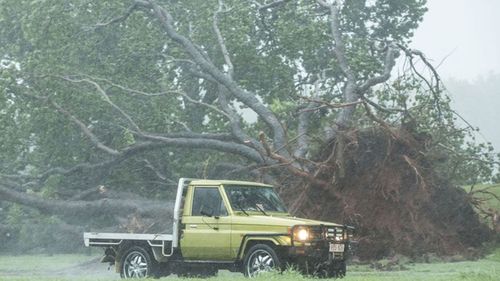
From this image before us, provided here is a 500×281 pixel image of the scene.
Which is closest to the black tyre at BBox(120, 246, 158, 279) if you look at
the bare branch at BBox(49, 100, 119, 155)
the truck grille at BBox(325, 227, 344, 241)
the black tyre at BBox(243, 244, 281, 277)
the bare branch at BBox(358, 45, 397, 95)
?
the black tyre at BBox(243, 244, 281, 277)

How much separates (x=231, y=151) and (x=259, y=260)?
10253 millimetres

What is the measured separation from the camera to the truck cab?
47.1ft

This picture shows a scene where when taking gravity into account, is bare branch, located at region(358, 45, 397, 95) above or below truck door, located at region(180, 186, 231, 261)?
above

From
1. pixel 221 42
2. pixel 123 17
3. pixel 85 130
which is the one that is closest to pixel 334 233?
pixel 85 130

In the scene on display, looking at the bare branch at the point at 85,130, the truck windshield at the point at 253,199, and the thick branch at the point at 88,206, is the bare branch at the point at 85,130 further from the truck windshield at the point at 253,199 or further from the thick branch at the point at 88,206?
the truck windshield at the point at 253,199

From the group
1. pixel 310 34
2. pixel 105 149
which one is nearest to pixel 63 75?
pixel 105 149

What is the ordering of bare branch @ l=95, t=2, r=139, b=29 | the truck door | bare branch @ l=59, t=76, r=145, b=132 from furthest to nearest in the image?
bare branch @ l=95, t=2, r=139, b=29 < bare branch @ l=59, t=76, r=145, b=132 < the truck door

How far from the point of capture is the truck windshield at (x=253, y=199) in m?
15.7

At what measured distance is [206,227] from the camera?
15.5 meters

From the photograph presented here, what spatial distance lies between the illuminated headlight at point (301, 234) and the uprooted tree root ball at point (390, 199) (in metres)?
6.00

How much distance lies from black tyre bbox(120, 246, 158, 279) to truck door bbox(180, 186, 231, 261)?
781 mm

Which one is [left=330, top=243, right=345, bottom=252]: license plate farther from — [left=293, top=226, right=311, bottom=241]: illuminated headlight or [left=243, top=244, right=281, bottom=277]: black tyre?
[left=243, top=244, right=281, bottom=277]: black tyre

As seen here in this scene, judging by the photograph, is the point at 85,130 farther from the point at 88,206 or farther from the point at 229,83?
the point at 229,83

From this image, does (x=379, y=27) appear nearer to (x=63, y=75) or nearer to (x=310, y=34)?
(x=310, y=34)
